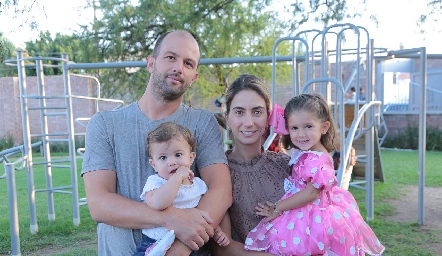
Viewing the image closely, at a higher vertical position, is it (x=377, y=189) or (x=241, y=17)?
(x=241, y=17)

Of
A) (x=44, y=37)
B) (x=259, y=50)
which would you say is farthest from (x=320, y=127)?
(x=259, y=50)

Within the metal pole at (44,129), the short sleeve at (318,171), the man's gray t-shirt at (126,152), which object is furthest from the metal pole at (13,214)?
the short sleeve at (318,171)

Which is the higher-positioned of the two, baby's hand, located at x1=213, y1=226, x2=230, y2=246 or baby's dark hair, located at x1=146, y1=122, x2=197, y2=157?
baby's dark hair, located at x1=146, y1=122, x2=197, y2=157

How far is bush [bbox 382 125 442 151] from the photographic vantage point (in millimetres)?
13625

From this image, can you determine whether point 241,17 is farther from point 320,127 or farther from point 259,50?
point 320,127

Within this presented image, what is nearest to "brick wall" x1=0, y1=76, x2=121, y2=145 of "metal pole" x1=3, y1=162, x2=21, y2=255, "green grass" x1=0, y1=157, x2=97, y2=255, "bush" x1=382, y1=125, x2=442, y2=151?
"green grass" x1=0, y1=157, x2=97, y2=255

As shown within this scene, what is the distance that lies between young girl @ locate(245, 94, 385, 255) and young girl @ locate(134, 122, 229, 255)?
0.73ft

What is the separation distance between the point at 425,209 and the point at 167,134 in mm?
5085

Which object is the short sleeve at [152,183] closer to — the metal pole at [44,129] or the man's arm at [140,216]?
the man's arm at [140,216]

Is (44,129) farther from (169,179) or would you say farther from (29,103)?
(29,103)

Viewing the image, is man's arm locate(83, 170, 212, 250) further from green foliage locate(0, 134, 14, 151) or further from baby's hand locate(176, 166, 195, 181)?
green foliage locate(0, 134, 14, 151)

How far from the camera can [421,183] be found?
15.8 feet

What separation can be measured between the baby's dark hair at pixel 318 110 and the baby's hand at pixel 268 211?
325mm

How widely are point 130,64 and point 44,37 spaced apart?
1685 millimetres
